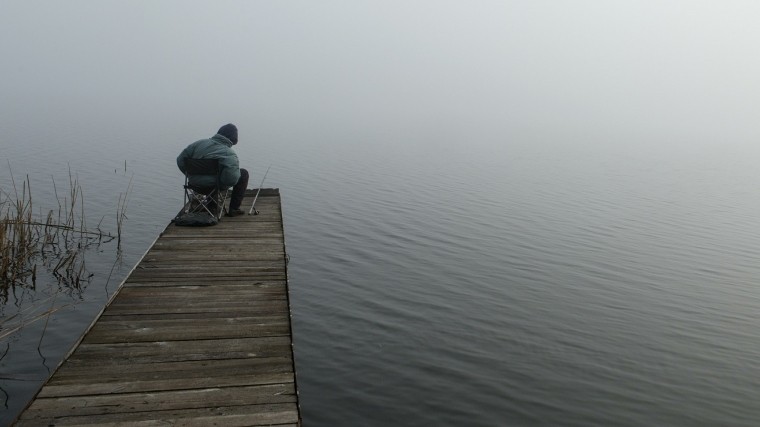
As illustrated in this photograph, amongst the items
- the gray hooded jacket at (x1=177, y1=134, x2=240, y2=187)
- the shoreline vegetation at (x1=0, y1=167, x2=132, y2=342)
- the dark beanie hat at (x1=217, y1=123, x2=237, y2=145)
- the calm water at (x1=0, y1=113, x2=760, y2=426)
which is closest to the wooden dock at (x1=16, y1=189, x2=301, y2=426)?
the calm water at (x1=0, y1=113, x2=760, y2=426)

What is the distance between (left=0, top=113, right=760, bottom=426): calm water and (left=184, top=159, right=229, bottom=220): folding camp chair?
195cm

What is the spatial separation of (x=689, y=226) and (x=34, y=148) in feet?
96.8

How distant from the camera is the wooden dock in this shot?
4066 mm

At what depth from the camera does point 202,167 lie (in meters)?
9.68

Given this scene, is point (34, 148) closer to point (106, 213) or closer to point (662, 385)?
point (106, 213)

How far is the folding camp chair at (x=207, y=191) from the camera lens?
965cm

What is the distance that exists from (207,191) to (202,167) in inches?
24.8

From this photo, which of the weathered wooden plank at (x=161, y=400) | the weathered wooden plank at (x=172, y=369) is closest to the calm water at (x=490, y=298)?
the weathered wooden plank at (x=172, y=369)

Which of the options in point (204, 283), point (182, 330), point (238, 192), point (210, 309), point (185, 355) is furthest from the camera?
point (238, 192)

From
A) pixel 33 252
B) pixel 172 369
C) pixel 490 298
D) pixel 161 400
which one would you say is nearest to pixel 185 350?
pixel 172 369

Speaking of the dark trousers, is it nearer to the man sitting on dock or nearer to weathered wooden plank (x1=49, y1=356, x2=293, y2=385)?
the man sitting on dock

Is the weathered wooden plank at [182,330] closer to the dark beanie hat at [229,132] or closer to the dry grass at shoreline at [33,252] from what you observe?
the dry grass at shoreline at [33,252]

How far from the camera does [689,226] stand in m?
18.3

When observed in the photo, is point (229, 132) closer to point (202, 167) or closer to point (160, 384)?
point (202, 167)
